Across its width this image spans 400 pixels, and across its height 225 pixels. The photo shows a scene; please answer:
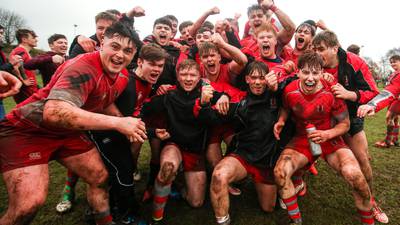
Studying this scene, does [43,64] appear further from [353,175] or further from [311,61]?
[353,175]

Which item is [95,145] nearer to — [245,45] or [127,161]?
[127,161]

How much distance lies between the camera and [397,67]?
23.5ft

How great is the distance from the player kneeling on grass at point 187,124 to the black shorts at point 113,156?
0.53m

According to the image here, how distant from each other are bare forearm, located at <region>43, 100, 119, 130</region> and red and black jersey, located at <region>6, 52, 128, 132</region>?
0.21ft

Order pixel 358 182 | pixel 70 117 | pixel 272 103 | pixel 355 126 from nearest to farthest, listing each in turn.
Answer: pixel 70 117 < pixel 358 182 < pixel 272 103 < pixel 355 126

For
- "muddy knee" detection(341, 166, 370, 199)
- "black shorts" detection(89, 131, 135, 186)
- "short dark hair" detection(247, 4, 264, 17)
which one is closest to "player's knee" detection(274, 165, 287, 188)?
"muddy knee" detection(341, 166, 370, 199)

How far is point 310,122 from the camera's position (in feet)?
11.5

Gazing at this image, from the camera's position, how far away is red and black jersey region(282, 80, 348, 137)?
3389mm

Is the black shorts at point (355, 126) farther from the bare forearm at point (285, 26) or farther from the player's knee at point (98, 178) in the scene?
the player's knee at point (98, 178)

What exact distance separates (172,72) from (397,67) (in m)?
6.79

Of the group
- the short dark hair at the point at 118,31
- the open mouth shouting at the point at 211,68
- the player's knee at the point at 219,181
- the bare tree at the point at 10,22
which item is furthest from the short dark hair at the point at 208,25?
the bare tree at the point at 10,22

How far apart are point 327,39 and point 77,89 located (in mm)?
3461

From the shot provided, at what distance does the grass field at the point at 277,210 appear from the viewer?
3.42 m

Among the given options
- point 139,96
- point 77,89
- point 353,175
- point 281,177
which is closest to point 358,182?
point 353,175
